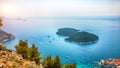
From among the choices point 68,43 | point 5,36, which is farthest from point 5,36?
point 68,43

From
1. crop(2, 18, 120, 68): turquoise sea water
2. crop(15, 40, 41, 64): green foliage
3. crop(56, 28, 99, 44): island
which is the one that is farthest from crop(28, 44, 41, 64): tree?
crop(56, 28, 99, 44): island

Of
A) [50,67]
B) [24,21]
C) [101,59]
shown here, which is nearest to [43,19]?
[24,21]

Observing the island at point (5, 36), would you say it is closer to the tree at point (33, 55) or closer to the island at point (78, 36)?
the island at point (78, 36)

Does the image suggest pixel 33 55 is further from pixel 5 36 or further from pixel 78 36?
pixel 78 36

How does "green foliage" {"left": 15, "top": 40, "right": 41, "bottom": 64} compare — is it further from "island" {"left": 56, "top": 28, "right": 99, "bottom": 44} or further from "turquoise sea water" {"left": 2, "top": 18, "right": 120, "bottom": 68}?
"island" {"left": 56, "top": 28, "right": 99, "bottom": 44}

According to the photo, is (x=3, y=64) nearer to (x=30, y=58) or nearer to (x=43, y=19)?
(x=30, y=58)

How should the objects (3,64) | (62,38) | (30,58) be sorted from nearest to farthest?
(3,64), (30,58), (62,38)

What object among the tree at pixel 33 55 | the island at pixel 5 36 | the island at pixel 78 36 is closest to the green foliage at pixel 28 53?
the tree at pixel 33 55
